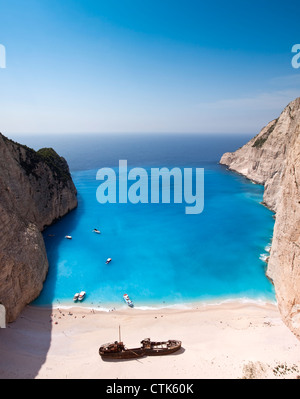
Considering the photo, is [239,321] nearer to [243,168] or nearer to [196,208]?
[196,208]

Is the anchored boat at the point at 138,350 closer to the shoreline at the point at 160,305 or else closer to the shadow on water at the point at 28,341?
the shadow on water at the point at 28,341

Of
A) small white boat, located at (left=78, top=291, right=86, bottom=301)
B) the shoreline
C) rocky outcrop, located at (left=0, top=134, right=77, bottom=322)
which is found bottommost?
the shoreline

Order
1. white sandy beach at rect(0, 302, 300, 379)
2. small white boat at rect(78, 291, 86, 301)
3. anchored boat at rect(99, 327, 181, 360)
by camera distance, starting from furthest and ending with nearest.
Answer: small white boat at rect(78, 291, 86, 301)
anchored boat at rect(99, 327, 181, 360)
white sandy beach at rect(0, 302, 300, 379)

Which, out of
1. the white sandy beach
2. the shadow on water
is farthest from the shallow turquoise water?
the white sandy beach

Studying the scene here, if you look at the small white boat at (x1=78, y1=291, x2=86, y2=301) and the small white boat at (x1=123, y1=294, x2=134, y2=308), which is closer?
the small white boat at (x1=123, y1=294, x2=134, y2=308)

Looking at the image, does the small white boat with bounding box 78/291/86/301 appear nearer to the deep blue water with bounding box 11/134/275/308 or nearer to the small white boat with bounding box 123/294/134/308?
the deep blue water with bounding box 11/134/275/308

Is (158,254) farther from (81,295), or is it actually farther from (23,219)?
(23,219)
